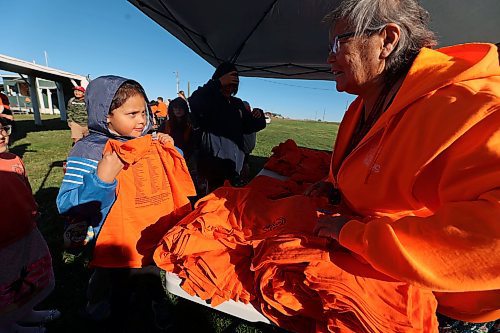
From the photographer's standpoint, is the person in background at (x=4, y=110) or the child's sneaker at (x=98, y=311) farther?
the child's sneaker at (x=98, y=311)

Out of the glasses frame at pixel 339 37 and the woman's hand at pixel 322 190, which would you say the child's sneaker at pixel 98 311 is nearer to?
the woman's hand at pixel 322 190

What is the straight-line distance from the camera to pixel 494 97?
75 cm

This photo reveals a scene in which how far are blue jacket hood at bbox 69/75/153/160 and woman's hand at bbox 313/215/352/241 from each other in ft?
4.77

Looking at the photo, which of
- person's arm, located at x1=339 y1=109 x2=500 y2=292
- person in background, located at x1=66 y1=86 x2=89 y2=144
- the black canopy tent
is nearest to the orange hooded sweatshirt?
person's arm, located at x1=339 y1=109 x2=500 y2=292

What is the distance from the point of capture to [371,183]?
108cm

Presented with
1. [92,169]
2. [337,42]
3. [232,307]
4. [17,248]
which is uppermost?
[337,42]

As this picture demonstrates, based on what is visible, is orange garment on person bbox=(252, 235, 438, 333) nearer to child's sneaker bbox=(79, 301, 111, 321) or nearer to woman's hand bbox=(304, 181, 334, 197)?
woman's hand bbox=(304, 181, 334, 197)

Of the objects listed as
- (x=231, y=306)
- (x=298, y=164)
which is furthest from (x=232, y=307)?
(x=298, y=164)

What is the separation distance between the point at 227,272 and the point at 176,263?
25 cm

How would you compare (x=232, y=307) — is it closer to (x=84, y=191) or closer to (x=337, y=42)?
(x=84, y=191)

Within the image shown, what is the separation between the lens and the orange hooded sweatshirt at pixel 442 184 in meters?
0.70

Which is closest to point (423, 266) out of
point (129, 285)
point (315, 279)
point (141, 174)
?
point (315, 279)

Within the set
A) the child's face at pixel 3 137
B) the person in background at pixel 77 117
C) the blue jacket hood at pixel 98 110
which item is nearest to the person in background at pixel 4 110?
the child's face at pixel 3 137

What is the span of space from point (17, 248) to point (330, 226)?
6.89 ft
